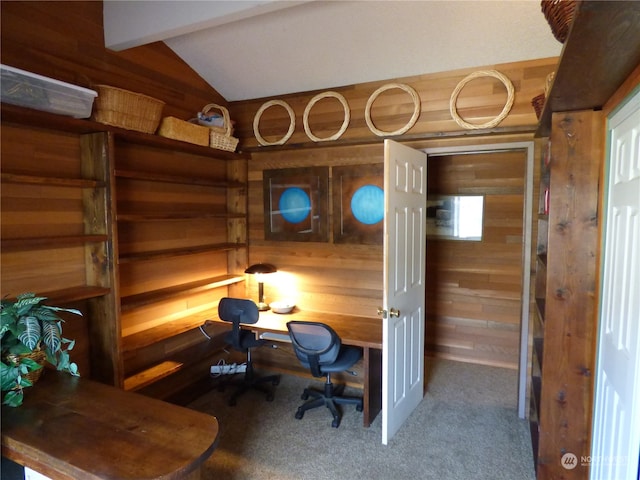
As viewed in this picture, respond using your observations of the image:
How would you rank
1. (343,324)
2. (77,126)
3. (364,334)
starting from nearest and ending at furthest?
(77,126) < (364,334) < (343,324)

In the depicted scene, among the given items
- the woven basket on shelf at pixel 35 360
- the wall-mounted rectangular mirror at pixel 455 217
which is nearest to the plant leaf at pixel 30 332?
the woven basket on shelf at pixel 35 360

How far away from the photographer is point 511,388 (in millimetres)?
3385

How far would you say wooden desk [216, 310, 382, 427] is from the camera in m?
2.76

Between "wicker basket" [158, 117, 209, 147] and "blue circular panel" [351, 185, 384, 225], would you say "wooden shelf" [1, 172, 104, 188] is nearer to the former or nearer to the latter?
"wicker basket" [158, 117, 209, 147]

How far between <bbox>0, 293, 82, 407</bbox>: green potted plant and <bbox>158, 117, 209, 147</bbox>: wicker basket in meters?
1.40

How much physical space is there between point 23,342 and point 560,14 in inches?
94.3

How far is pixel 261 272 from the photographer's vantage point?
3330 mm

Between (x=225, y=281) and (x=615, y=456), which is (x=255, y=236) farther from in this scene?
(x=615, y=456)

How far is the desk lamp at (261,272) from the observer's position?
3.34m

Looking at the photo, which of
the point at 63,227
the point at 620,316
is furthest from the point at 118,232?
the point at 620,316

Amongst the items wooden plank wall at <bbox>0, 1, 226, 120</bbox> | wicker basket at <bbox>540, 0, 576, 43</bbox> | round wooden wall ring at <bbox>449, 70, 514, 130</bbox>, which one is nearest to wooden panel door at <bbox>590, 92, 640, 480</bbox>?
wicker basket at <bbox>540, 0, 576, 43</bbox>

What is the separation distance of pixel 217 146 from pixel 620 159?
8.48 ft

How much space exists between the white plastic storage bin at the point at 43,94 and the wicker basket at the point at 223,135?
101 centimetres

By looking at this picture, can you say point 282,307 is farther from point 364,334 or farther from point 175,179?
point 175,179
